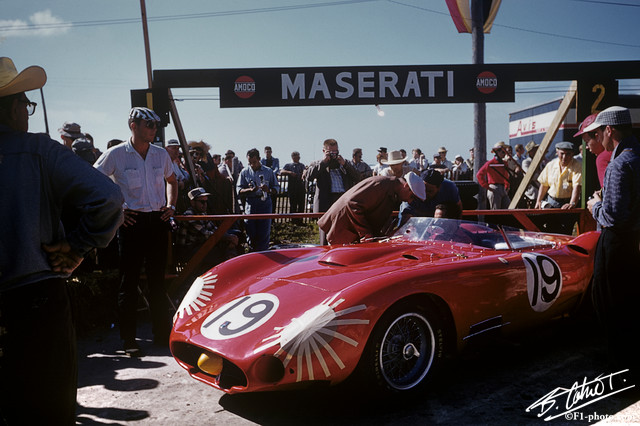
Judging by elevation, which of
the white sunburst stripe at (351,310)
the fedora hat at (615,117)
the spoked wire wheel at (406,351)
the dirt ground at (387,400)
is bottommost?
the dirt ground at (387,400)

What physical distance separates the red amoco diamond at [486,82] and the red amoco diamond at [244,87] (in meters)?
2.91

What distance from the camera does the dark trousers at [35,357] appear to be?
1.53m

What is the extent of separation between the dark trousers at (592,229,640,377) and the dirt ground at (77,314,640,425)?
0.19 m

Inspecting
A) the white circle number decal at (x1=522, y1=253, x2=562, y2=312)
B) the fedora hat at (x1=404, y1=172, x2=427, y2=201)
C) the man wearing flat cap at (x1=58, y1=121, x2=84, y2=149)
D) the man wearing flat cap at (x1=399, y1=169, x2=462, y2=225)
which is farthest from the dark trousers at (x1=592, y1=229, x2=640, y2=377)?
the man wearing flat cap at (x1=58, y1=121, x2=84, y2=149)

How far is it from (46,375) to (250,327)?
1.21m

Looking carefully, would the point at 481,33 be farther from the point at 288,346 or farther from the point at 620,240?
the point at 288,346

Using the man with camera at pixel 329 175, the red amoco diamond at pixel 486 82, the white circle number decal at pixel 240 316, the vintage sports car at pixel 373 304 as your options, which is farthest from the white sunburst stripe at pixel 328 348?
the man with camera at pixel 329 175

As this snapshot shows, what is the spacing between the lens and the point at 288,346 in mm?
2434

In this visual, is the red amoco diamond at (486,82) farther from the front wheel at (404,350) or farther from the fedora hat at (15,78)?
the fedora hat at (15,78)

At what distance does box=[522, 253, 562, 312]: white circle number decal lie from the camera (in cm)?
343

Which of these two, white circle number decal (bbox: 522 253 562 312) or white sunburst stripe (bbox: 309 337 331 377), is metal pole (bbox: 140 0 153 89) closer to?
white circle number decal (bbox: 522 253 562 312)

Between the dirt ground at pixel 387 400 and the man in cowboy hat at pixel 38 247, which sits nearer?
the man in cowboy hat at pixel 38 247

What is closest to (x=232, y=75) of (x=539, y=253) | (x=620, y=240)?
(x=539, y=253)

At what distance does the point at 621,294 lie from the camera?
3.07 meters
